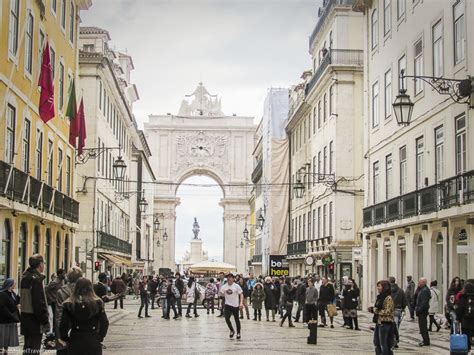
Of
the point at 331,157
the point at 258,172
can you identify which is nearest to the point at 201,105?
the point at 258,172

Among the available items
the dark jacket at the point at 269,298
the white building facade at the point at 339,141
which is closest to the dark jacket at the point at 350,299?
the dark jacket at the point at 269,298

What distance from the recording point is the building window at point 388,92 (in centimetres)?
3312

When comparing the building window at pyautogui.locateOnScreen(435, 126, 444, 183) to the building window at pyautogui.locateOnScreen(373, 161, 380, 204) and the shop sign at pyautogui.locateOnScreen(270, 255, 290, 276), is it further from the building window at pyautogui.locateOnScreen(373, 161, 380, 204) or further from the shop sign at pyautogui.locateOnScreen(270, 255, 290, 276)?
the shop sign at pyautogui.locateOnScreen(270, 255, 290, 276)

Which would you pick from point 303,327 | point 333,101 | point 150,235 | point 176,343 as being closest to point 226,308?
point 176,343

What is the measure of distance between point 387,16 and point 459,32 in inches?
373

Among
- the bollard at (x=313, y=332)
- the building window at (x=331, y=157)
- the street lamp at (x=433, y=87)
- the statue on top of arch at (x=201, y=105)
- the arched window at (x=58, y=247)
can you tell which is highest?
the statue on top of arch at (x=201, y=105)

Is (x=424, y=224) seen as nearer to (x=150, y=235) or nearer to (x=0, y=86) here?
(x=0, y=86)

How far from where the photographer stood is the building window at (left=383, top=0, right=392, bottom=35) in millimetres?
33250

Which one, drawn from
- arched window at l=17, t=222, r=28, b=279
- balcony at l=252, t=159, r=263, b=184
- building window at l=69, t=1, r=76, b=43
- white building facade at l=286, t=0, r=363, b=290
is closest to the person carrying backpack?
arched window at l=17, t=222, r=28, b=279

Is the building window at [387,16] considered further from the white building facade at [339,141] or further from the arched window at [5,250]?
the arched window at [5,250]

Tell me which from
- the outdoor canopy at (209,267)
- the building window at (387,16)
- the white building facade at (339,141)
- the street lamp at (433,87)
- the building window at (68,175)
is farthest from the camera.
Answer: the outdoor canopy at (209,267)

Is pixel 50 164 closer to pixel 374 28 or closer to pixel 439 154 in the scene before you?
pixel 439 154

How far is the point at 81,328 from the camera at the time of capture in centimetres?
905

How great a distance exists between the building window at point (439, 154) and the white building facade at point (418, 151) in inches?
1.2
